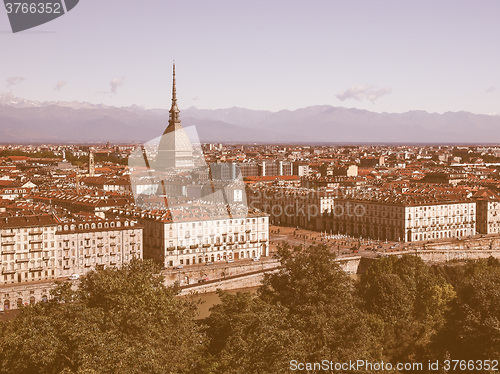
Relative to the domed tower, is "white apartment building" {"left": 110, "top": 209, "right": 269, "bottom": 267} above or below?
below

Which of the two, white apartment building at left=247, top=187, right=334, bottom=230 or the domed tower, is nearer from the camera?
white apartment building at left=247, top=187, right=334, bottom=230

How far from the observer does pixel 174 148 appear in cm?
10244

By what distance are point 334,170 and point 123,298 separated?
272ft

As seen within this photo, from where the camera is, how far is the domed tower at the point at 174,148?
328 feet

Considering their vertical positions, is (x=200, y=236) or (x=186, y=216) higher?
(x=186, y=216)

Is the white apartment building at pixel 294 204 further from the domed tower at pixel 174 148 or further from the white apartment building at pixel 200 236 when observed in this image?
the domed tower at pixel 174 148

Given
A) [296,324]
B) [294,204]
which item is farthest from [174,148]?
[296,324]

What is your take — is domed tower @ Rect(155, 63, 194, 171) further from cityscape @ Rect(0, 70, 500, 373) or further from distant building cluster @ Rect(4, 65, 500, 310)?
cityscape @ Rect(0, 70, 500, 373)

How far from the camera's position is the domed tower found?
99981mm

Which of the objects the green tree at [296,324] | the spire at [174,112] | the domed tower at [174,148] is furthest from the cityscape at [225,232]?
the spire at [174,112]

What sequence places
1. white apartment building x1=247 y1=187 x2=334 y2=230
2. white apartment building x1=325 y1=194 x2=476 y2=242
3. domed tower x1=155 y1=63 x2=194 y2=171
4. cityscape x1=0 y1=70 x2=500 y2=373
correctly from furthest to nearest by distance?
domed tower x1=155 y1=63 x2=194 y2=171
white apartment building x1=247 y1=187 x2=334 y2=230
white apartment building x1=325 y1=194 x2=476 y2=242
cityscape x1=0 y1=70 x2=500 y2=373

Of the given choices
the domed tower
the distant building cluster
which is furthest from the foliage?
the domed tower

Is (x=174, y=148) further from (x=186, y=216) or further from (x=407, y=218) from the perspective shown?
(x=186, y=216)

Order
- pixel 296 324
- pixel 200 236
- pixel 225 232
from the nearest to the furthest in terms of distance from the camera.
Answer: pixel 296 324
pixel 200 236
pixel 225 232
